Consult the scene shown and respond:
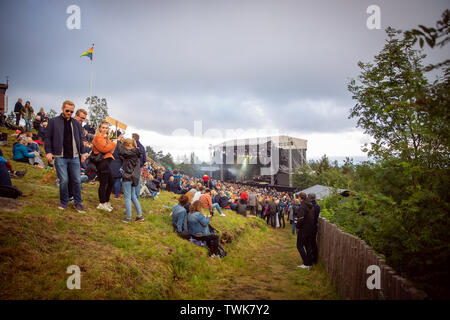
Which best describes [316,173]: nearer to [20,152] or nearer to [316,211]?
[316,211]

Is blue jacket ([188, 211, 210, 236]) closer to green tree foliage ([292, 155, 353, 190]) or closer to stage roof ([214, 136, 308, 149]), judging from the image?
green tree foliage ([292, 155, 353, 190])

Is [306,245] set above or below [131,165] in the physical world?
below

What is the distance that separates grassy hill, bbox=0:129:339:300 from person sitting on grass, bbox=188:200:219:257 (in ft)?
1.41

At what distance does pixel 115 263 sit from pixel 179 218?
3.08 m

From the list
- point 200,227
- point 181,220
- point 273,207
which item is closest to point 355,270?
point 200,227

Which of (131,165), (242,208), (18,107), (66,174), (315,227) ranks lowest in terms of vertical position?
(242,208)

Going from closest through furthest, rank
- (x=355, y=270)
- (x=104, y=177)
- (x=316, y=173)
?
(x=355, y=270)
(x=104, y=177)
(x=316, y=173)

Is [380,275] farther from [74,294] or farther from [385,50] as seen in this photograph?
[385,50]

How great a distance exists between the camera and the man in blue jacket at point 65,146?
5.34 m

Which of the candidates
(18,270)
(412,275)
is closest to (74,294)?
(18,270)

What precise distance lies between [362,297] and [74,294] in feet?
13.9

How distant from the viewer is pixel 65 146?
17.9ft

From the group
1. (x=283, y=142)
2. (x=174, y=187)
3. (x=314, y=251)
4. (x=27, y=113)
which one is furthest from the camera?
(x=283, y=142)

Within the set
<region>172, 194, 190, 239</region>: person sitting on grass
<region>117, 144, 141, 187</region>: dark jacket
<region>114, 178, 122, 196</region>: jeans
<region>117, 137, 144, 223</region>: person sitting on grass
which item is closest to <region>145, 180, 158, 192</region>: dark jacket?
<region>114, 178, 122, 196</region>: jeans
